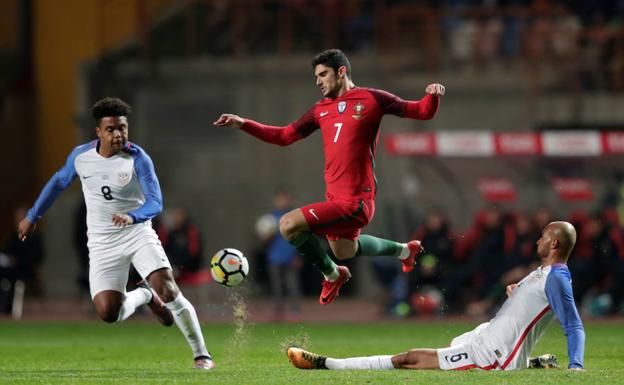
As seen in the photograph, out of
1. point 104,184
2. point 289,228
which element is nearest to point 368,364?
point 289,228

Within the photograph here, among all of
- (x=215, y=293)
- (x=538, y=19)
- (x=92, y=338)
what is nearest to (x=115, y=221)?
(x=92, y=338)

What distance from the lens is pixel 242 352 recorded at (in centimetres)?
1405

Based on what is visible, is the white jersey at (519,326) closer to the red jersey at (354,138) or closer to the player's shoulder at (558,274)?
the player's shoulder at (558,274)

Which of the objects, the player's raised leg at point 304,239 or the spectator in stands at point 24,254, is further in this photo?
the spectator in stands at point 24,254

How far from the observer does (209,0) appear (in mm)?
23672

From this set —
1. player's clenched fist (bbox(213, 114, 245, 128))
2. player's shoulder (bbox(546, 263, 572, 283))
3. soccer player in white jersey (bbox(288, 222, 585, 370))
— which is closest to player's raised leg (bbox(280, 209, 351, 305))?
player's clenched fist (bbox(213, 114, 245, 128))

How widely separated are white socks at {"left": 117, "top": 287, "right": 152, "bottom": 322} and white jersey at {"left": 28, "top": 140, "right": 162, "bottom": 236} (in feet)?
1.98

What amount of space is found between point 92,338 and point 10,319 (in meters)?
3.93

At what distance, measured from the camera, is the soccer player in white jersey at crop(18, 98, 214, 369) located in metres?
11.3

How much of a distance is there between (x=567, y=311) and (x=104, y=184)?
13.0 feet

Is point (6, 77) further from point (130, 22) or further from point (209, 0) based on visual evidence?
point (209, 0)

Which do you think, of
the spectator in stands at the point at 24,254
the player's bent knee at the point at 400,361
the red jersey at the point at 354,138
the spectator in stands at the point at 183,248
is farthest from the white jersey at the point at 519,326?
the spectator in stands at the point at 24,254

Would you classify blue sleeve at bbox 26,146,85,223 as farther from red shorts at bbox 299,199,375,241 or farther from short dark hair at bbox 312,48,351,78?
short dark hair at bbox 312,48,351,78

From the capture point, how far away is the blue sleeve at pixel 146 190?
11023 mm
